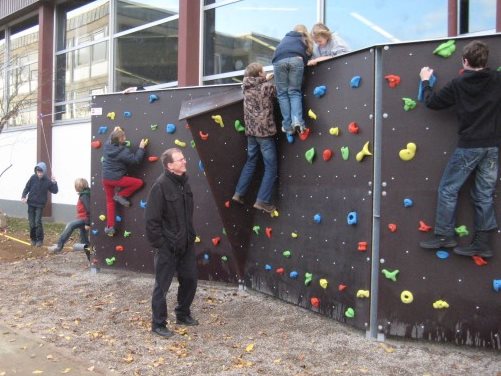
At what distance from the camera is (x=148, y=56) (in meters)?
13.9

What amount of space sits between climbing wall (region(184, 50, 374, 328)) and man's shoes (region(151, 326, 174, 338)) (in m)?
1.50

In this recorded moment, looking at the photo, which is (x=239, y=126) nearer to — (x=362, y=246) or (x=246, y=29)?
(x=362, y=246)

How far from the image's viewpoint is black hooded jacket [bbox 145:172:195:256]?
597 cm

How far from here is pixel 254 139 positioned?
6812mm

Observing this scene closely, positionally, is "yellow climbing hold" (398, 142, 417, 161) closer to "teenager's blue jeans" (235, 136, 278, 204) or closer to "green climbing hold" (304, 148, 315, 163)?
"green climbing hold" (304, 148, 315, 163)

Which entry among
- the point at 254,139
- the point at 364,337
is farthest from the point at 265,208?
the point at 364,337

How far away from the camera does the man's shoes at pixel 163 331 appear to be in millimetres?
6179

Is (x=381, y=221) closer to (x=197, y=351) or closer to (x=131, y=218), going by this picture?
(x=197, y=351)

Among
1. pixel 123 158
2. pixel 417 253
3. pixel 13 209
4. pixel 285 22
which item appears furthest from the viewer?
pixel 13 209

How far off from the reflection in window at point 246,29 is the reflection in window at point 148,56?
1124mm

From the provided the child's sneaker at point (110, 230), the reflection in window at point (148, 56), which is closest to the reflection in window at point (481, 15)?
the child's sneaker at point (110, 230)

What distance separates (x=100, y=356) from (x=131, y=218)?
3.43m

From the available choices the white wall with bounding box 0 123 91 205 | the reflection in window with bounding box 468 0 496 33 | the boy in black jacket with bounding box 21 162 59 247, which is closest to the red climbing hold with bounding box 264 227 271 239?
the reflection in window with bounding box 468 0 496 33

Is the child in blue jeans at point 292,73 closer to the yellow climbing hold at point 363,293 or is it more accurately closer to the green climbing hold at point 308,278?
the green climbing hold at point 308,278
